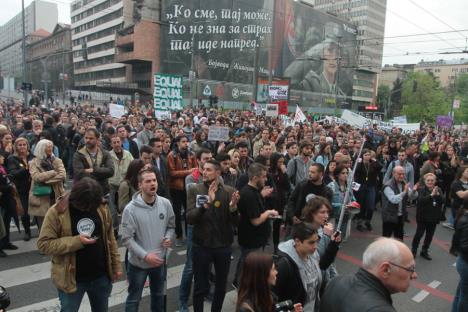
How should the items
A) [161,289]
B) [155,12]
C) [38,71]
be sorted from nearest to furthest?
[161,289] < [155,12] < [38,71]

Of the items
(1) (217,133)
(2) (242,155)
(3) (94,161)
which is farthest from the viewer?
(1) (217,133)

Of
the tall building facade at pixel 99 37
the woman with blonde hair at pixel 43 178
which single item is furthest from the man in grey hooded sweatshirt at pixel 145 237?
the tall building facade at pixel 99 37

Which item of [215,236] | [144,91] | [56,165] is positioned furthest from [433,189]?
[144,91]

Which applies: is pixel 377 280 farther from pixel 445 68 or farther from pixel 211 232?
pixel 445 68

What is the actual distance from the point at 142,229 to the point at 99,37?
7945 cm

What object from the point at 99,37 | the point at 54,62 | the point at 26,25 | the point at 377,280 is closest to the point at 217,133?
the point at 377,280

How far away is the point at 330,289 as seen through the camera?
8.05ft

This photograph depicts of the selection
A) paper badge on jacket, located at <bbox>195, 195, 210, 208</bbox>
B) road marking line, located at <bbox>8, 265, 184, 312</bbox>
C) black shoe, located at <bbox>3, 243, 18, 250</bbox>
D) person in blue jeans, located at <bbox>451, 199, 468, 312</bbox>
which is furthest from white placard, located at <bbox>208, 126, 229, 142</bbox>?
person in blue jeans, located at <bbox>451, 199, 468, 312</bbox>

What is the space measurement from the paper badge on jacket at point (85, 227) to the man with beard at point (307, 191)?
9.54 ft

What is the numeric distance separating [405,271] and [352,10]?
118m

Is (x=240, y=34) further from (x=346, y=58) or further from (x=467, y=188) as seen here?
(x=467, y=188)

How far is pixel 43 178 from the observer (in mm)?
5820

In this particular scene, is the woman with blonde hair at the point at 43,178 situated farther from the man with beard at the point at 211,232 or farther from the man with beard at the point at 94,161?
the man with beard at the point at 211,232

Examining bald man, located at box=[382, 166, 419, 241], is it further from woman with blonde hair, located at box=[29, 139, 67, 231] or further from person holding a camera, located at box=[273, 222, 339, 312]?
woman with blonde hair, located at box=[29, 139, 67, 231]
